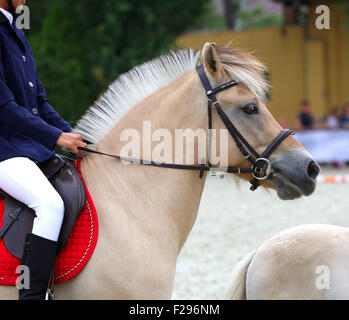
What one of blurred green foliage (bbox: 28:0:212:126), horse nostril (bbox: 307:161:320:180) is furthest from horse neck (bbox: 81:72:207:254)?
blurred green foliage (bbox: 28:0:212:126)

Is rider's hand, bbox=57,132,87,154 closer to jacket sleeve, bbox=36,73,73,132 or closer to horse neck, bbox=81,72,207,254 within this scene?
horse neck, bbox=81,72,207,254

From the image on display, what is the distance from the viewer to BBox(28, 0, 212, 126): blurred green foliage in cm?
1489

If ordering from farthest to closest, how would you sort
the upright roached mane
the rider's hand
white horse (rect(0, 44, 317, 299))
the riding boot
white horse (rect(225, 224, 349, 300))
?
white horse (rect(225, 224, 349, 300))
the upright roached mane
the rider's hand
white horse (rect(0, 44, 317, 299))
the riding boot

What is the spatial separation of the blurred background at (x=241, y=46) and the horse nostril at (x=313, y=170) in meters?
3.28

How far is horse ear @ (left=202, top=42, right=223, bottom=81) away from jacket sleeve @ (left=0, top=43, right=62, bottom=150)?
33.9 inches

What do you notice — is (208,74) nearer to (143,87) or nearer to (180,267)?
(143,87)

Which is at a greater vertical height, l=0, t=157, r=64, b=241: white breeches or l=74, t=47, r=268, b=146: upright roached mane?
l=74, t=47, r=268, b=146: upright roached mane

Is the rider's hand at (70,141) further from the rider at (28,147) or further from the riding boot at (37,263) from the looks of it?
the riding boot at (37,263)

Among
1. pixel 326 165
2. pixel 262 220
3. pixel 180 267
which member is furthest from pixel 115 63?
pixel 180 267

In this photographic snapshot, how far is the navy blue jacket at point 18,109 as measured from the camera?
2.65 metres

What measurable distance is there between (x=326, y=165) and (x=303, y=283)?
1190cm

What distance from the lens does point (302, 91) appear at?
18453mm

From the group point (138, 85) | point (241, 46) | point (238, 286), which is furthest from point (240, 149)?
point (241, 46)

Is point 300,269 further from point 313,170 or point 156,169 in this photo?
point 156,169
